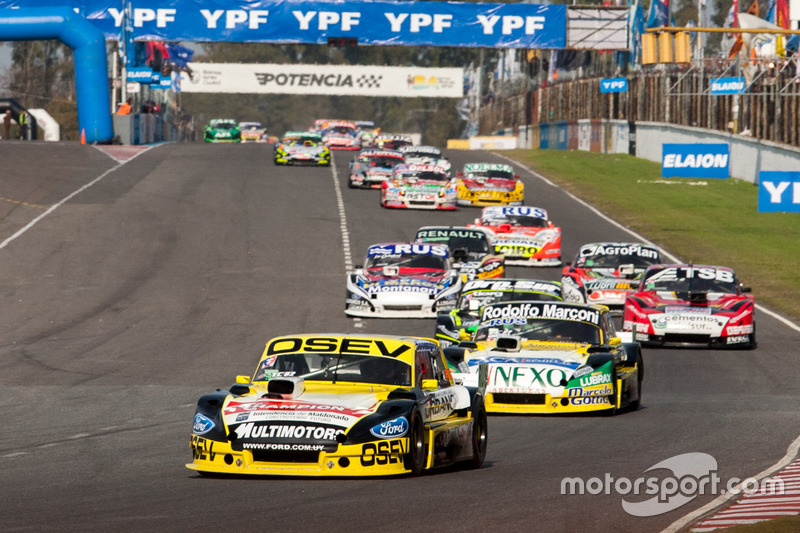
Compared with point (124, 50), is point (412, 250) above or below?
below

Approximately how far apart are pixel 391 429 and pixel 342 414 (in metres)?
0.38

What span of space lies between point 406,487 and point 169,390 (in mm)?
7803

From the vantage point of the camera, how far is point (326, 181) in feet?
166

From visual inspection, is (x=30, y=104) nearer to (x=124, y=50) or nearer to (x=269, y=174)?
(x=124, y=50)

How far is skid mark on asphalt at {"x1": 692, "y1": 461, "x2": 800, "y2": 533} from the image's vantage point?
8.16 m

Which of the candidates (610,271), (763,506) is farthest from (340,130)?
(763,506)

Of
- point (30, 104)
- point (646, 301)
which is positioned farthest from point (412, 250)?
point (30, 104)

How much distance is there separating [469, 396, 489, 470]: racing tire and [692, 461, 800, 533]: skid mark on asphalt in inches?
93.6

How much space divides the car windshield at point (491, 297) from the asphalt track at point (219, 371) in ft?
5.60

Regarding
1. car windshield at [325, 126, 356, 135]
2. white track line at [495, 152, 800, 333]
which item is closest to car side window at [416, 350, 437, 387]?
white track line at [495, 152, 800, 333]

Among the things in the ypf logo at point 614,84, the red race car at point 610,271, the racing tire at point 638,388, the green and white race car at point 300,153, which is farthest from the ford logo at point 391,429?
the ypf logo at point 614,84

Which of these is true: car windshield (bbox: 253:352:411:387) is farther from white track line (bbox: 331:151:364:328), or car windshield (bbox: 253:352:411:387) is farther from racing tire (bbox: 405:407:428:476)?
white track line (bbox: 331:151:364:328)

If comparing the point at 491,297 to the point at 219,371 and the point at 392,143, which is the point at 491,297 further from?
the point at 392,143

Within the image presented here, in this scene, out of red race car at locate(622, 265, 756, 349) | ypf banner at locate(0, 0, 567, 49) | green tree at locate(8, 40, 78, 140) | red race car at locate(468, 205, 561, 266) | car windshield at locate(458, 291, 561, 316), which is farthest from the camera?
green tree at locate(8, 40, 78, 140)
